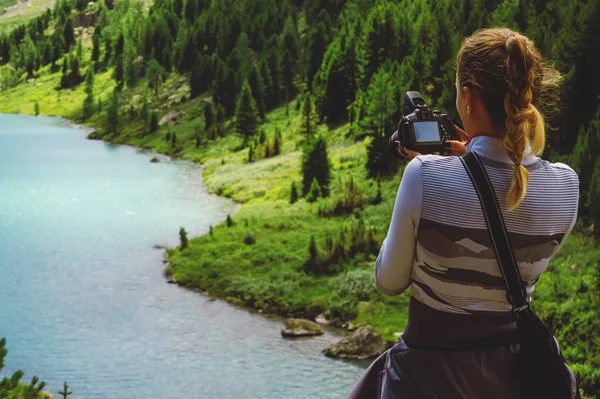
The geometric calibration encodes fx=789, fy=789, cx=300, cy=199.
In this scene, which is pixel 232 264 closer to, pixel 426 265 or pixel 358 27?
pixel 426 265

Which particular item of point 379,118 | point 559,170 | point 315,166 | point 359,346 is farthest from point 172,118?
point 559,170

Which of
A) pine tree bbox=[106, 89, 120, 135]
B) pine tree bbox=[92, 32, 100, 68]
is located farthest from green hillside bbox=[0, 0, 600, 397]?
pine tree bbox=[92, 32, 100, 68]

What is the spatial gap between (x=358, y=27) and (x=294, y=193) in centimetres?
4829

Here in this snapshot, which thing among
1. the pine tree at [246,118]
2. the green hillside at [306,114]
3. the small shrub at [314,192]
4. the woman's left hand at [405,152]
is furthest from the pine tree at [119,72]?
the woman's left hand at [405,152]

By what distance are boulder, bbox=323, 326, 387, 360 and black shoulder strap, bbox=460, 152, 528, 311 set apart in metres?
32.4

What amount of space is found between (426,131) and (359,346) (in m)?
32.9

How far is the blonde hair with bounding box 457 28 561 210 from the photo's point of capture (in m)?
4.14

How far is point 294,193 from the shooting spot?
215 ft

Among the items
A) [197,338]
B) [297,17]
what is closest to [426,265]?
[197,338]

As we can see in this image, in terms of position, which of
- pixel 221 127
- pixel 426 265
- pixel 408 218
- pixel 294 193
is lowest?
pixel 221 127

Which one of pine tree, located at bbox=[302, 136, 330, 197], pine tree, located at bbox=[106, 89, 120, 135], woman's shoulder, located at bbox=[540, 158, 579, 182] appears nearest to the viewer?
woman's shoulder, located at bbox=[540, 158, 579, 182]

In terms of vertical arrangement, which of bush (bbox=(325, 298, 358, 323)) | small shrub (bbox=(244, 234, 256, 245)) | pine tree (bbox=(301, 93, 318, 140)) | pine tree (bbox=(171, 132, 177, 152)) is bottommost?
pine tree (bbox=(171, 132, 177, 152))

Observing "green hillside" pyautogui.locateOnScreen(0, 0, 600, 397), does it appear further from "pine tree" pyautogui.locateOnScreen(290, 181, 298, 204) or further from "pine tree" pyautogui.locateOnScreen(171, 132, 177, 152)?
"pine tree" pyautogui.locateOnScreen(171, 132, 177, 152)

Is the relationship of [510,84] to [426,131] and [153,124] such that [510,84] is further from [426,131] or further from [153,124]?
[153,124]
